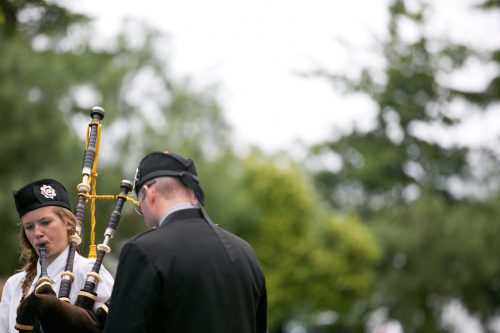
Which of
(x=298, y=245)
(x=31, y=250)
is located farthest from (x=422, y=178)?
(x=31, y=250)

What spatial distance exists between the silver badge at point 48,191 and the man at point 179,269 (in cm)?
81

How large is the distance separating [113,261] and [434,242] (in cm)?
1200

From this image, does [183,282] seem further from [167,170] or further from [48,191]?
[48,191]

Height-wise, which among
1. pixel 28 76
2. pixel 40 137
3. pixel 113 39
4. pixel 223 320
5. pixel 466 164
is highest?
pixel 113 39

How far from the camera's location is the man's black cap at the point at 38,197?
5117 mm

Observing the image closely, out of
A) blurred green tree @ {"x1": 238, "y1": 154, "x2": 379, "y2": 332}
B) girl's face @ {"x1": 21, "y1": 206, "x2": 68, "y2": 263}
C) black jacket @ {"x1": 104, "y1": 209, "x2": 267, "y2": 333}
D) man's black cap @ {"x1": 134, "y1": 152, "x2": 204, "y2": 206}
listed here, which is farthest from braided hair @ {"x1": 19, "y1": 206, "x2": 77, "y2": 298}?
blurred green tree @ {"x1": 238, "y1": 154, "x2": 379, "y2": 332}

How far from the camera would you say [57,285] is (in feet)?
16.4

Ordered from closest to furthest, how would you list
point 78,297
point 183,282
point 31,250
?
1. point 183,282
2. point 78,297
3. point 31,250

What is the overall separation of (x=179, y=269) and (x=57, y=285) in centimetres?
105

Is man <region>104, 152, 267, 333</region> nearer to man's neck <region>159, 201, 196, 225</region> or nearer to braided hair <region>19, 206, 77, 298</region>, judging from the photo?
man's neck <region>159, 201, 196, 225</region>

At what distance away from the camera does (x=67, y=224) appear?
5129 mm

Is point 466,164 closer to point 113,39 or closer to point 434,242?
point 434,242

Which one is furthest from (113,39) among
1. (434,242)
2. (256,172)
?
(434,242)

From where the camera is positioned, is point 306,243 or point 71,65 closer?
point 71,65
